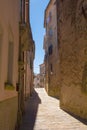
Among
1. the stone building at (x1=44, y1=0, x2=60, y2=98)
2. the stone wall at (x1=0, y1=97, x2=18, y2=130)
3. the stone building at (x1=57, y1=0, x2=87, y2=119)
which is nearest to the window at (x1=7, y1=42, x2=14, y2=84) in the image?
the stone wall at (x1=0, y1=97, x2=18, y2=130)

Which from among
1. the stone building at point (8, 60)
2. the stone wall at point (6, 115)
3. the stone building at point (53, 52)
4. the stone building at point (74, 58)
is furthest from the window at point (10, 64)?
the stone building at point (53, 52)

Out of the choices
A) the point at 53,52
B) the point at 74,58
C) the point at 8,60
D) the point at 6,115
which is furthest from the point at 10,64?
the point at 53,52

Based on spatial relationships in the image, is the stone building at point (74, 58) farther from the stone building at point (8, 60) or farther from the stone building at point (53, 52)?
the stone building at point (53, 52)

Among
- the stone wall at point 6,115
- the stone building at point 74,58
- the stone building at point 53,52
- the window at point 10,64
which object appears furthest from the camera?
the stone building at point 53,52

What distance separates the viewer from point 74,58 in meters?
12.3

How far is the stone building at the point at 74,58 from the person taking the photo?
36.3 feet

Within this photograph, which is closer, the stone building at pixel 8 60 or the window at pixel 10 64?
the stone building at pixel 8 60

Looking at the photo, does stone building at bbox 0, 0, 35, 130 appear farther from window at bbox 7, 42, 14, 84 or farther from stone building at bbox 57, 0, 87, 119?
stone building at bbox 57, 0, 87, 119

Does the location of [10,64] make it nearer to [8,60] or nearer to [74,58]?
[8,60]

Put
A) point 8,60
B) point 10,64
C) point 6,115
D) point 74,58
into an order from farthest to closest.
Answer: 1. point 74,58
2. point 10,64
3. point 8,60
4. point 6,115

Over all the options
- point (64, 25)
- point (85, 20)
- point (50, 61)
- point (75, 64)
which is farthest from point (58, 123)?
point (50, 61)

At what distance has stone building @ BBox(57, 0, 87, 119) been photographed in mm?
11062

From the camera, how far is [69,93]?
13102 millimetres

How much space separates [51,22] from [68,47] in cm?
1551
